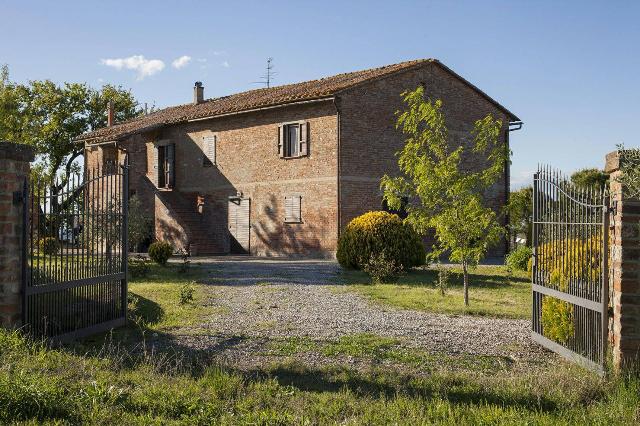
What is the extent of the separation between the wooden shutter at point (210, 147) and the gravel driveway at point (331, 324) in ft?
48.6

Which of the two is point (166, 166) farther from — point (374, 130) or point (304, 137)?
point (374, 130)

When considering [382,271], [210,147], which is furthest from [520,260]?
[210,147]

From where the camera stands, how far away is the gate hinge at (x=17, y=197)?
293 inches

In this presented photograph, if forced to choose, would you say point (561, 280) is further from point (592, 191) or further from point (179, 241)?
point (179, 241)

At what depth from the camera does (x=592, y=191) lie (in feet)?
22.0

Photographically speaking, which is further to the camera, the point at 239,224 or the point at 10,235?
the point at 239,224

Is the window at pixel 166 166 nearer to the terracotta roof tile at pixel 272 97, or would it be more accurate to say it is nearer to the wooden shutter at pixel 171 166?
the wooden shutter at pixel 171 166

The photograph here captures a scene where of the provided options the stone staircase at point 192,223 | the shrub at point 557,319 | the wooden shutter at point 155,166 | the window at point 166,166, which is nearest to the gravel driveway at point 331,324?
the shrub at point 557,319

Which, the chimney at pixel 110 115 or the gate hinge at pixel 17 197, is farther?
the chimney at pixel 110 115

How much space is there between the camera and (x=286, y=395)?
18.6 feet

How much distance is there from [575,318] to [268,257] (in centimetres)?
1855

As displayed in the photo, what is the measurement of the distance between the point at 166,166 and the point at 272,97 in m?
7.87

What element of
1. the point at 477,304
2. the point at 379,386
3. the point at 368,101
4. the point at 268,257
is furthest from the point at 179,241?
the point at 379,386

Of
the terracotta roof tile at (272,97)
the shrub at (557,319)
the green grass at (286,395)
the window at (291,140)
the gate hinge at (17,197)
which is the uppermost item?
the terracotta roof tile at (272,97)
